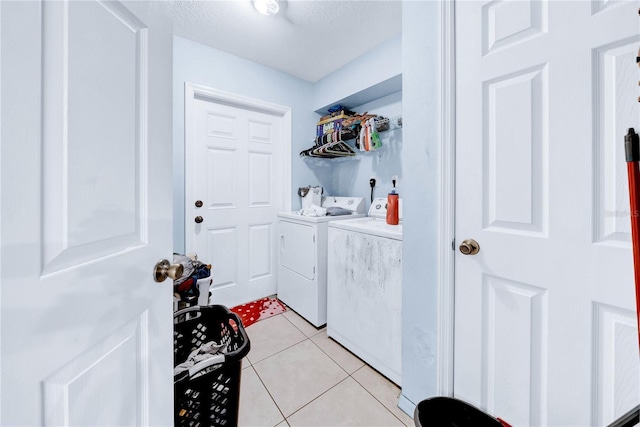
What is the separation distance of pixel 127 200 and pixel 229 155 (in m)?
1.95

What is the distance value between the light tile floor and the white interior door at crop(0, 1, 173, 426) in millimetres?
795

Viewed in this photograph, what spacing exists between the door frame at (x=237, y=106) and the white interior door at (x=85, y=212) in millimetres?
1586

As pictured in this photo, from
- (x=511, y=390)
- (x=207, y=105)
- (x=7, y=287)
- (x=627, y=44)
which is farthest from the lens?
(x=207, y=105)

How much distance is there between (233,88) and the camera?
2367 millimetres

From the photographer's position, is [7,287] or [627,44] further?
[627,44]

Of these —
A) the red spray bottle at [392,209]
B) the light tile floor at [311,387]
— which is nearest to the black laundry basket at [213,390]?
the light tile floor at [311,387]

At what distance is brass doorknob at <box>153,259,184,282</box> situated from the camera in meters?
0.69

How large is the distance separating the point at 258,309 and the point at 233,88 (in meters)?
2.18

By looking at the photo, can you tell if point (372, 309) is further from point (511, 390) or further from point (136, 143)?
point (136, 143)

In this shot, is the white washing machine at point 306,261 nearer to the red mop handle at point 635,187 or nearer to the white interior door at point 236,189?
the white interior door at point 236,189

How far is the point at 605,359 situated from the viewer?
0.78 m

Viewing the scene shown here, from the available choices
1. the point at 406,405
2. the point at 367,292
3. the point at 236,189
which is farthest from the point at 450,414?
the point at 236,189

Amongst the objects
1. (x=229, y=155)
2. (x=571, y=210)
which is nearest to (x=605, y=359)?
(x=571, y=210)

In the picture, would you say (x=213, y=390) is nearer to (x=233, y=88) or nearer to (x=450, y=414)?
(x=450, y=414)
